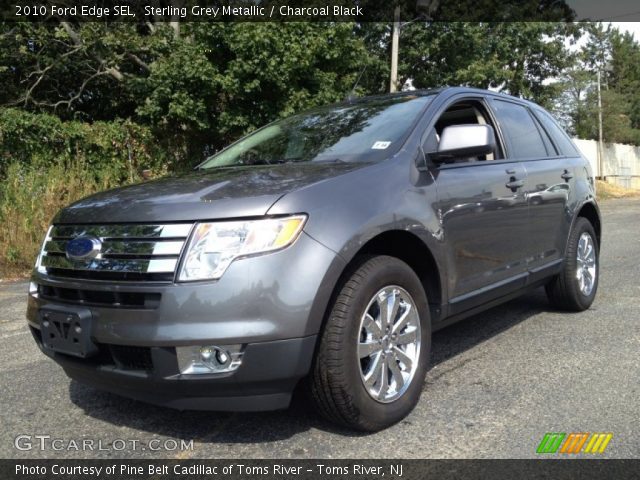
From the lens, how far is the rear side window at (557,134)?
16.1 ft

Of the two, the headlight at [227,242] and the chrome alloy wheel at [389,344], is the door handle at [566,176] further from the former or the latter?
the headlight at [227,242]

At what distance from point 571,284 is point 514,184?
4.36 feet

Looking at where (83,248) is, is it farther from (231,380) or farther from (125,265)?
(231,380)

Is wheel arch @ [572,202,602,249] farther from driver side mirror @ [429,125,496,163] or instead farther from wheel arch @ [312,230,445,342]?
wheel arch @ [312,230,445,342]

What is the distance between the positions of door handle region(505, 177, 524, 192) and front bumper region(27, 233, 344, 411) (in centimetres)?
182

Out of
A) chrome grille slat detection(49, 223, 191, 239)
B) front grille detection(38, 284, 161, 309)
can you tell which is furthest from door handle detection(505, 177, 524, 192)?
front grille detection(38, 284, 161, 309)

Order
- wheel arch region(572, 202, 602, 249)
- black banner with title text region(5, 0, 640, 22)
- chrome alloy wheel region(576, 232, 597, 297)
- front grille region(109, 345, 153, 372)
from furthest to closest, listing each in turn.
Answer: black banner with title text region(5, 0, 640, 22) → wheel arch region(572, 202, 602, 249) → chrome alloy wheel region(576, 232, 597, 297) → front grille region(109, 345, 153, 372)

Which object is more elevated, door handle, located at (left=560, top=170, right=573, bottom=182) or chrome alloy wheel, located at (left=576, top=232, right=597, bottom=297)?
door handle, located at (left=560, top=170, right=573, bottom=182)

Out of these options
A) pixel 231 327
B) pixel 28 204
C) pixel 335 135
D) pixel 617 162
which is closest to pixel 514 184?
pixel 335 135

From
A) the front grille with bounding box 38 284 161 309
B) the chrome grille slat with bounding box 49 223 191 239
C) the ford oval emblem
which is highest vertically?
the chrome grille slat with bounding box 49 223 191 239

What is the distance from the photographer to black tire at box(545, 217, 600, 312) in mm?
4686

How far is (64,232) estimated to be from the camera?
2.79 meters

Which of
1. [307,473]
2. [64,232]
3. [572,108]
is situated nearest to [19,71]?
[64,232]

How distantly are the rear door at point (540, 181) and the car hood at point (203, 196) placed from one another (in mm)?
1732
